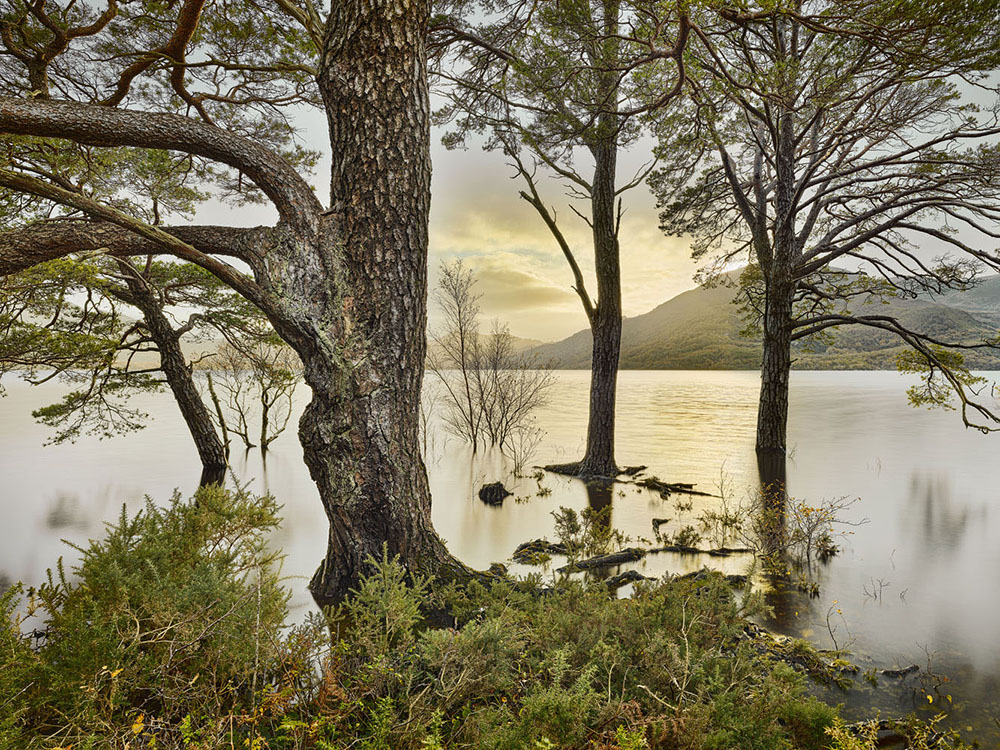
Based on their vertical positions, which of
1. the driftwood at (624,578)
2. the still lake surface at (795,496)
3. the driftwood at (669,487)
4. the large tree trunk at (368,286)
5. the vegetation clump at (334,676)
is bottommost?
the still lake surface at (795,496)

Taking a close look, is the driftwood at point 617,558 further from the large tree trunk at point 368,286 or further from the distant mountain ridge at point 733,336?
the distant mountain ridge at point 733,336

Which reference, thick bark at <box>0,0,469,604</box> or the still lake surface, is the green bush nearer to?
thick bark at <box>0,0,469,604</box>

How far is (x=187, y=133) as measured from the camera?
3168 millimetres

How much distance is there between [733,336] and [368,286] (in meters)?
126

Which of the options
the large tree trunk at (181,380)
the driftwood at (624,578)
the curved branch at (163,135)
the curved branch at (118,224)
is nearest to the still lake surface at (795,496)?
the driftwood at (624,578)

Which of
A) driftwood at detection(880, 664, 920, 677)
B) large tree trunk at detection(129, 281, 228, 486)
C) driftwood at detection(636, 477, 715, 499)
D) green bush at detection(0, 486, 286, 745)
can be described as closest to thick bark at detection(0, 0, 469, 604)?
green bush at detection(0, 486, 286, 745)

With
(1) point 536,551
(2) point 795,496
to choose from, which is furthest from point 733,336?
(1) point 536,551

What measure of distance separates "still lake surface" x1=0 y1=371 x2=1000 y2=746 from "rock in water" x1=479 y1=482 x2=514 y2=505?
0.25 metres

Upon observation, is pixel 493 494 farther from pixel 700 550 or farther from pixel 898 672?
pixel 898 672

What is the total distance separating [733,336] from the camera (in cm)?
11506

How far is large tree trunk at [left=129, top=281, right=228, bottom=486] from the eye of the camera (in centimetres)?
839

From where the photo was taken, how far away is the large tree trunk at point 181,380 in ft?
27.5

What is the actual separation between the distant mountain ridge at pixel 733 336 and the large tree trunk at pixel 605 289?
37.7 meters

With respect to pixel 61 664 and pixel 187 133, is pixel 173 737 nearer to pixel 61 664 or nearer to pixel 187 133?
pixel 61 664
